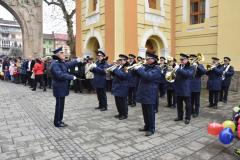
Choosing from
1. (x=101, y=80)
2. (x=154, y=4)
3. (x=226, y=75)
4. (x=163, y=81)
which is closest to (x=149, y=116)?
(x=101, y=80)

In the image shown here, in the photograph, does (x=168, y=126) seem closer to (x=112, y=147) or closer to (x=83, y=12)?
(x=112, y=147)

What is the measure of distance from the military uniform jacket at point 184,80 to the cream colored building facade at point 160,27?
561 cm

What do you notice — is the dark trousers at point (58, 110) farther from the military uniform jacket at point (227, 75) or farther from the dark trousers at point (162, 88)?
the military uniform jacket at point (227, 75)

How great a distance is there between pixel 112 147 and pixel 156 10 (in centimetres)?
1012

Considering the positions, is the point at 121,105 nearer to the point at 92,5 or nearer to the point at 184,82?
the point at 184,82

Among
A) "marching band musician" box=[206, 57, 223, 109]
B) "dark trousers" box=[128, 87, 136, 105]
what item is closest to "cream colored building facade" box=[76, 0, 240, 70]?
"dark trousers" box=[128, 87, 136, 105]

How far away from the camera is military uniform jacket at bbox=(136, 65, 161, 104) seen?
600cm

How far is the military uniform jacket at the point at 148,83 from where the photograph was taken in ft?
19.7

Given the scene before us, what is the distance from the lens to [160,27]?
46.5ft

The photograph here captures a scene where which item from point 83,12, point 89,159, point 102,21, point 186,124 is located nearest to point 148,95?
point 186,124

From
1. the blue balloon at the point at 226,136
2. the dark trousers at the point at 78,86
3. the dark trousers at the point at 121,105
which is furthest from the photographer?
the dark trousers at the point at 78,86

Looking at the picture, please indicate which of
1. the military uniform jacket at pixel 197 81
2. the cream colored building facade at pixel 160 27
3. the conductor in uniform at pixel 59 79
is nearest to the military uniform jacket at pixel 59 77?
the conductor in uniform at pixel 59 79

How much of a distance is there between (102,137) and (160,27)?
9.64 m

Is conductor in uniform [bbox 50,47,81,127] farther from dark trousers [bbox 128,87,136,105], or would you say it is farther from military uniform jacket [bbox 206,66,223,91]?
military uniform jacket [bbox 206,66,223,91]
